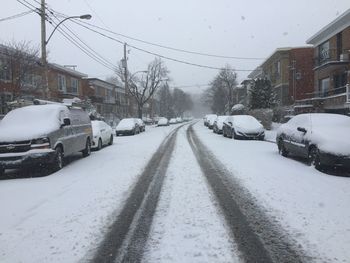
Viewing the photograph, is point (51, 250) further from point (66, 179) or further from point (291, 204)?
point (66, 179)

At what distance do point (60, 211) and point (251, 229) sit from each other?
3.23m

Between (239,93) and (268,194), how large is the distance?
79.9 m

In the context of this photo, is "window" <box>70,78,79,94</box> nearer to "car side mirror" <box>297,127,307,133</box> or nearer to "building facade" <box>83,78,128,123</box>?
"building facade" <box>83,78,128,123</box>

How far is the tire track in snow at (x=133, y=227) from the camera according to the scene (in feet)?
15.6

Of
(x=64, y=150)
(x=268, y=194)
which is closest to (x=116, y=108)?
(x=64, y=150)

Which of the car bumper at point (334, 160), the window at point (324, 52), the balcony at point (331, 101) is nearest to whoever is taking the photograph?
the car bumper at point (334, 160)

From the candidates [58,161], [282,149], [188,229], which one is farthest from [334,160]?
[58,161]

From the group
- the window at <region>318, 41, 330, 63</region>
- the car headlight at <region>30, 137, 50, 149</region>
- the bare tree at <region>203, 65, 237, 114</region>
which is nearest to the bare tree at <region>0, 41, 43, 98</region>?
the car headlight at <region>30, 137, 50, 149</region>

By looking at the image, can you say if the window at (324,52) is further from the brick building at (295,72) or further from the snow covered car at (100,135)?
the snow covered car at (100,135)

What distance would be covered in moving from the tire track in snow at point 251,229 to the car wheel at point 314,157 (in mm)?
2683

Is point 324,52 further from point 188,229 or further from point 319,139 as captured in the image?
point 188,229

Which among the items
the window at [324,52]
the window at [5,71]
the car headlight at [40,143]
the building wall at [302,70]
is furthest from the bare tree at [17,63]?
the building wall at [302,70]

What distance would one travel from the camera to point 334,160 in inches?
394

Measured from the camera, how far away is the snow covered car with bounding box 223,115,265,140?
2181 centimetres
